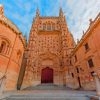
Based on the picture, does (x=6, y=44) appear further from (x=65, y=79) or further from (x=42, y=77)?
(x=65, y=79)

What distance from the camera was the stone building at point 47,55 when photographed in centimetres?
1501

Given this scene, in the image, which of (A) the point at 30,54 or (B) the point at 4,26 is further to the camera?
(A) the point at 30,54

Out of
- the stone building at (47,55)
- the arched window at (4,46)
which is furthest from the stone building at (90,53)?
the arched window at (4,46)

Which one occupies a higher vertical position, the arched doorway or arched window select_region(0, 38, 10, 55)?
arched window select_region(0, 38, 10, 55)

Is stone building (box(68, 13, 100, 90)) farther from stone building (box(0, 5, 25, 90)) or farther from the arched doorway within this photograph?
stone building (box(0, 5, 25, 90))

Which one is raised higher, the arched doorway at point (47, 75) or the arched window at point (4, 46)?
the arched window at point (4, 46)

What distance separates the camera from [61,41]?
60.0 feet

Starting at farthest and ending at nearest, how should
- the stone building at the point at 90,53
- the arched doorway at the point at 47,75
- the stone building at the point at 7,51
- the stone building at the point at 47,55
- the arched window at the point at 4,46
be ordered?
1. the arched doorway at the point at 47,75
2. the stone building at the point at 47,55
3. the arched window at the point at 4,46
4. the stone building at the point at 7,51
5. the stone building at the point at 90,53

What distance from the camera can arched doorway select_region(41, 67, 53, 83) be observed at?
15.9 metres

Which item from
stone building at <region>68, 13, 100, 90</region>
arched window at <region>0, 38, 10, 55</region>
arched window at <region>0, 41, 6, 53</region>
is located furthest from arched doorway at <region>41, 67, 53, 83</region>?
arched window at <region>0, 41, 6, 53</region>

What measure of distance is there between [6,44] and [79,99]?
936 centimetres

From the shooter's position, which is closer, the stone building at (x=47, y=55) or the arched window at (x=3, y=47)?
the arched window at (x=3, y=47)

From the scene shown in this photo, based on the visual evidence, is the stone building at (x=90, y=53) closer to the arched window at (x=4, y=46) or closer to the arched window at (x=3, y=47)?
the arched window at (x=4, y=46)

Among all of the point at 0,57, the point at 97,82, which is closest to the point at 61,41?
the point at 0,57
